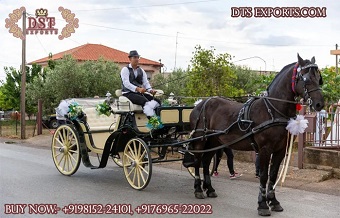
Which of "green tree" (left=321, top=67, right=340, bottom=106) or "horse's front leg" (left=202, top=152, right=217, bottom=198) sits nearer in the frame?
"horse's front leg" (left=202, top=152, right=217, bottom=198)

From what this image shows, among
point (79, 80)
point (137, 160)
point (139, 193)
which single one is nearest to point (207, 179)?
point (139, 193)

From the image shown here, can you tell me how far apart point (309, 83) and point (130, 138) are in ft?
13.1

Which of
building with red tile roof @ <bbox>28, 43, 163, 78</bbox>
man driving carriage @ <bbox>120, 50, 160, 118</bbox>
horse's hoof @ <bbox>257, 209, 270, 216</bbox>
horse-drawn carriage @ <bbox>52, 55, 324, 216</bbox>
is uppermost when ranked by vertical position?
building with red tile roof @ <bbox>28, 43, 163, 78</bbox>

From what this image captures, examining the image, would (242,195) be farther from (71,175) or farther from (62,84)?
(62,84)

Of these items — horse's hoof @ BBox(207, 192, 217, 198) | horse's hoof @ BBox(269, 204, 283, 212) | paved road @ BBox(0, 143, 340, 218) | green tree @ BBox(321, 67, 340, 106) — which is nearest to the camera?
horse's hoof @ BBox(269, 204, 283, 212)

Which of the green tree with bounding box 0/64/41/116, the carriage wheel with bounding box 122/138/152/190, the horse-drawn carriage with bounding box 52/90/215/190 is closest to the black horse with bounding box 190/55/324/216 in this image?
the horse-drawn carriage with bounding box 52/90/215/190

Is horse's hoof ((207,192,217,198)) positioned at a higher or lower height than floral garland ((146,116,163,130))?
lower

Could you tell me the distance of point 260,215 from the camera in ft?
21.2

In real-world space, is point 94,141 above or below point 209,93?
below

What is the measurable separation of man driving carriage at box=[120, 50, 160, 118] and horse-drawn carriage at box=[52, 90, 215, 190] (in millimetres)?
153

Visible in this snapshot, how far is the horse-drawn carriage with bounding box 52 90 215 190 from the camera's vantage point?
27.1 feet

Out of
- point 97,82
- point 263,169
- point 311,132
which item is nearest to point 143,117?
point 263,169

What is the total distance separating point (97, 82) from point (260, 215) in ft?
56.3

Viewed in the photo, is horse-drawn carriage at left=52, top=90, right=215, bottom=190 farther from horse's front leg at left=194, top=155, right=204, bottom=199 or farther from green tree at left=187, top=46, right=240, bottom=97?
green tree at left=187, top=46, right=240, bottom=97
